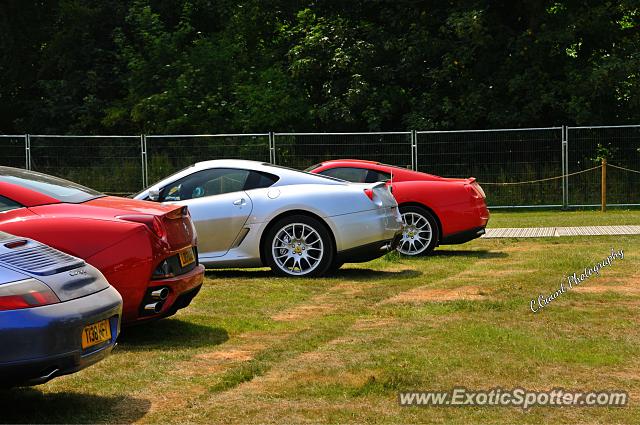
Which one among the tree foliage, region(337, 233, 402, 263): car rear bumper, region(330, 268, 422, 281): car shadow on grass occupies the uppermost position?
the tree foliage

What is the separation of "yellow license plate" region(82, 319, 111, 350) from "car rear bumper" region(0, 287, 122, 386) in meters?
0.03

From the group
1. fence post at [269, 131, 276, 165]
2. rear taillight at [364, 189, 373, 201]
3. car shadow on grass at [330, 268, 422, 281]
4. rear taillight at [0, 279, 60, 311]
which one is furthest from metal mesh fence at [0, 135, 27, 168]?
rear taillight at [0, 279, 60, 311]

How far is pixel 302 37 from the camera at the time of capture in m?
32.9

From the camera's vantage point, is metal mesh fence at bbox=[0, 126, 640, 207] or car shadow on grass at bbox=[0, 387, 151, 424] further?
metal mesh fence at bbox=[0, 126, 640, 207]

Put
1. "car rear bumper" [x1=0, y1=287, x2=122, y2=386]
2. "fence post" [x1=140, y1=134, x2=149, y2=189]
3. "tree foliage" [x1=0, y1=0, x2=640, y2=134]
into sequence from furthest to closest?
"tree foliage" [x1=0, y1=0, x2=640, y2=134], "fence post" [x1=140, y1=134, x2=149, y2=189], "car rear bumper" [x1=0, y1=287, x2=122, y2=386]

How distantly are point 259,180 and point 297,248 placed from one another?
1.01 m

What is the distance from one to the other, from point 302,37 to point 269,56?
1316 millimetres

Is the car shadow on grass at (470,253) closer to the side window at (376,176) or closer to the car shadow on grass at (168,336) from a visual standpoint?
the side window at (376,176)

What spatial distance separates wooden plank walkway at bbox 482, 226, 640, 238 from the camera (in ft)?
57.5

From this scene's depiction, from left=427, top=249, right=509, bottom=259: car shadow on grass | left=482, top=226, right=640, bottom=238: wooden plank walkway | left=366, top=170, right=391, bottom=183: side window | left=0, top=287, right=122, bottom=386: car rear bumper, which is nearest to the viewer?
left=0, top=287, right=122, bottom=386: car rear bumper

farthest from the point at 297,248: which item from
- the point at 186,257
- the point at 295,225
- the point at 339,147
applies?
the point at 339,147

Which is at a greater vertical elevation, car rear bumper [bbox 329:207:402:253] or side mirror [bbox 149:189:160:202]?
side mirror [bbox 149:189:160:202]

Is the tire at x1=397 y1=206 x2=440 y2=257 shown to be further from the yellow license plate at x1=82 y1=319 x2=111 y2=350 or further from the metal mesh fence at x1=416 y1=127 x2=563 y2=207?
the metal mesh fence at x1=416 y1=127 x2=563 y2=207

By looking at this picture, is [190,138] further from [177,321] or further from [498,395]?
[498,395]
